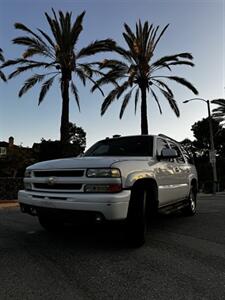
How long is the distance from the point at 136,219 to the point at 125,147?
1.95m

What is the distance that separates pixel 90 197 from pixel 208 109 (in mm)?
25915

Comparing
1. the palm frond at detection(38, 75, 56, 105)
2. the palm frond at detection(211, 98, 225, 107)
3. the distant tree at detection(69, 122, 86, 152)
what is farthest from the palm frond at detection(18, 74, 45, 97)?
the distant tree at detection(69, 122, 86, 152)

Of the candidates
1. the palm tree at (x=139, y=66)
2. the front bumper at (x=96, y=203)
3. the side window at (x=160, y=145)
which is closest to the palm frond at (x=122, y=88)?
the palm tree at (x=139, y=66)

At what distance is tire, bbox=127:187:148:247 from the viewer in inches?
205

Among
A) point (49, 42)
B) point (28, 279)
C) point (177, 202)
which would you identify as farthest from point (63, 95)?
point (28, 279)

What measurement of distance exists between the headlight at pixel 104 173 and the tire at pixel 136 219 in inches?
18.9

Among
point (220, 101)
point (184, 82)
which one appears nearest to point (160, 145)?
point (184, 82)

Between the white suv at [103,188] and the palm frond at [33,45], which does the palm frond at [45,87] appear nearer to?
the palm frond at [33,45]

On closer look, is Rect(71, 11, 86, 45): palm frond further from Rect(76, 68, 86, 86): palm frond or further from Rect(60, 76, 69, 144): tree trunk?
Rect(60, 76, 69, 144): tree trunk

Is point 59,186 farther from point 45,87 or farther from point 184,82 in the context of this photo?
point 184,82

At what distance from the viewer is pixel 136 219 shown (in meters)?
5.22

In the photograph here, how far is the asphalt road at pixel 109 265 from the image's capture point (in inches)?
146

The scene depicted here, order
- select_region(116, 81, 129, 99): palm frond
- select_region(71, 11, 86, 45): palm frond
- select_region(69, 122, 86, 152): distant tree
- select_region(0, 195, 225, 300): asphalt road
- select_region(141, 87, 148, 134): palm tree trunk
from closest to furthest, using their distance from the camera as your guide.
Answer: select_region(0, 195, 225, 300): asphalt road → select_region(71, 11, 86, 45): palm frond → select_region(141, 87, 148, 134): palm tree trunk → select_region(116, 81, 129, 99): palm frond → select_region(69, 122, 86, 152): distant tree

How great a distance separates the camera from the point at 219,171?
5294 centimetres
